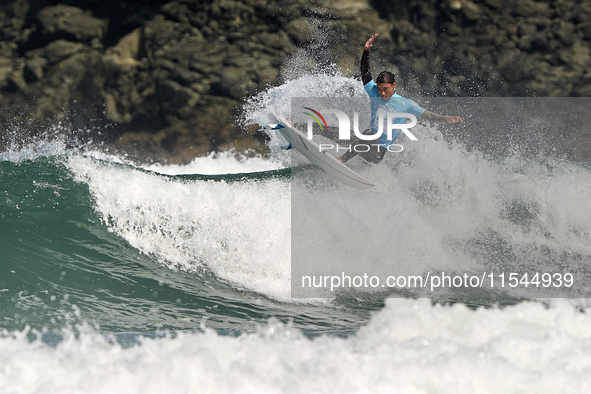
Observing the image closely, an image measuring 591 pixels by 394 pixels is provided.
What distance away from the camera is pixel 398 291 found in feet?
13.3

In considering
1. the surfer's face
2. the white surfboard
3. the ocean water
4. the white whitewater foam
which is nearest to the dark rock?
the ocean water

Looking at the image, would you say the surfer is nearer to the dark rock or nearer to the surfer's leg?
the surfer's leg

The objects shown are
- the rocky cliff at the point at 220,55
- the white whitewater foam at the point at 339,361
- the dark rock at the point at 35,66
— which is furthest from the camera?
the dark rock at the point at 35,66

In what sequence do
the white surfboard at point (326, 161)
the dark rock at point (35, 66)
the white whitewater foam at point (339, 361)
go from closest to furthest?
1. the white whitewater foam at point (339, 361)
2. the white surfboard at point (326, 161)
3. the dark rock at point (35, 66)

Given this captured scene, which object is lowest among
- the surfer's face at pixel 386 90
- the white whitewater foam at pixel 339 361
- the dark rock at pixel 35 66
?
the white whitewater foam at pixel 339 361

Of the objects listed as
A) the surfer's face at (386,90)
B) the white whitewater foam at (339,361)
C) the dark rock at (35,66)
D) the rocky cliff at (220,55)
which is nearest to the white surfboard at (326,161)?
the surfer's face at (386,90)

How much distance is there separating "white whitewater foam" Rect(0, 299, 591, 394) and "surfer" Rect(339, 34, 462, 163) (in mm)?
1906

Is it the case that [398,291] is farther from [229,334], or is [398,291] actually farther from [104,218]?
[104,218]

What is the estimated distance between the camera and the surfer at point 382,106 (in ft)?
14.1

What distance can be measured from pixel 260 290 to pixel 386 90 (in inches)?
82.7

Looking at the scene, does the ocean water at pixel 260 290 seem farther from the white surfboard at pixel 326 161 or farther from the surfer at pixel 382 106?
the surfer at pixel 382 106

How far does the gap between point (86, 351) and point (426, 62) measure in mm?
7700

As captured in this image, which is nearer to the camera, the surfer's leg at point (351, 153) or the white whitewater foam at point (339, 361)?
the white whitewater foam at point (339, 361)

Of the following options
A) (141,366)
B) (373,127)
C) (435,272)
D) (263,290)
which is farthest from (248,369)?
(373,127)
